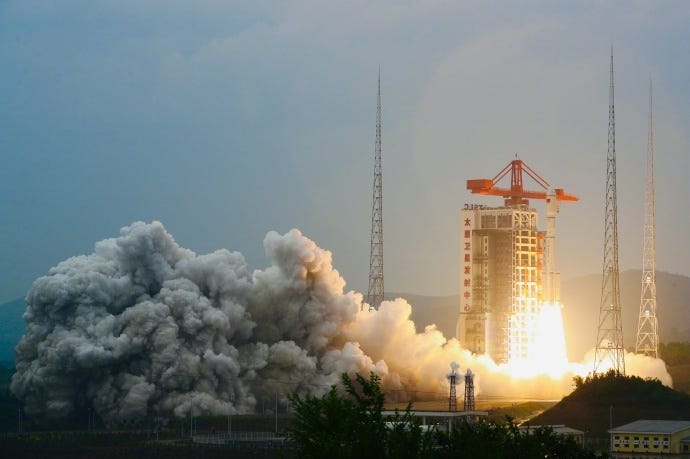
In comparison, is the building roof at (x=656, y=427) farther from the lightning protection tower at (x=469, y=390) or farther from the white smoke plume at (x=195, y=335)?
the white smoke plume at (x=195, y=335)

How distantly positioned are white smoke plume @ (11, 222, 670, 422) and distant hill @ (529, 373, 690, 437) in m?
10.3

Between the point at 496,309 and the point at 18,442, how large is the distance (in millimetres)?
38227

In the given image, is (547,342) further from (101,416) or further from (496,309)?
(101,416)

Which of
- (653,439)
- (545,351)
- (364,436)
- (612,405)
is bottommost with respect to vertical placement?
(653,439)

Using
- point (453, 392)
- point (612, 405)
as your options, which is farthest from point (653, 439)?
point (453, 392)

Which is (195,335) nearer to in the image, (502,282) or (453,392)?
(453,392)

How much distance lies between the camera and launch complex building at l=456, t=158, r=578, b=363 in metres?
102

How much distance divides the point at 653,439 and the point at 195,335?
27.2 metres

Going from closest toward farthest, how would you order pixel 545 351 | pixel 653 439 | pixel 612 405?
pixel 653 439 → pixel 612 405 → pixel 545 351

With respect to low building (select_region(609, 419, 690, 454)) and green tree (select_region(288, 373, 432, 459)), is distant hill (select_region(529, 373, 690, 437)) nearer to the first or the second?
low building (select_region(609, 419, 690, 454))

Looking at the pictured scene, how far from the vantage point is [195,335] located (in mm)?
85188

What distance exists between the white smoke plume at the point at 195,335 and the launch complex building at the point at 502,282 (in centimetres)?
718

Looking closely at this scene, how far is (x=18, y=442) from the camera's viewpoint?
75.6m

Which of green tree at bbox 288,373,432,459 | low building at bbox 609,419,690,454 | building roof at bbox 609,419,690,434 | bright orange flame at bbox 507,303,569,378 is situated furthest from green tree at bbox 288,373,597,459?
bright orange flame at bbox 507,303,569,378
